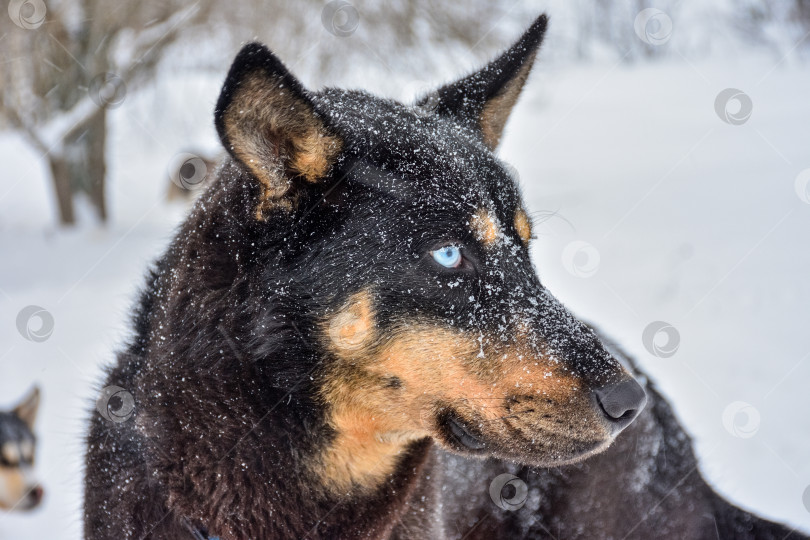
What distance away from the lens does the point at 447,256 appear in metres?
2.40

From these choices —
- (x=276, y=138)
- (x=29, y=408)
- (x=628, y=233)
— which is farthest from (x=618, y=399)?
(x=628, y=233)

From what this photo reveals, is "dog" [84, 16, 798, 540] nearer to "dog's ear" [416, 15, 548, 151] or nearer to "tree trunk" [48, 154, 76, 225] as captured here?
"dog's ear" [416, 15, 548, 151]

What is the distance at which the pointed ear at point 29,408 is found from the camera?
Result: 5820mm

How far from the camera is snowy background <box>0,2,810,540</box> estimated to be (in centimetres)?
503

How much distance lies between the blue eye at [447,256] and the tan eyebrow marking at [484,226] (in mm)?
98

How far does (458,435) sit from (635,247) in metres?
7.45

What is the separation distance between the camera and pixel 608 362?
7.49 feet

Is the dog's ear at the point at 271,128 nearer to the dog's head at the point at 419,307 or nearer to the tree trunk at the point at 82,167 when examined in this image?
the dog's head at the point at 419,307

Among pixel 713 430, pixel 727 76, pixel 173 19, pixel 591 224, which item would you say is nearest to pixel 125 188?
pixel 173 19

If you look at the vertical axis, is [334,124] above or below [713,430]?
above

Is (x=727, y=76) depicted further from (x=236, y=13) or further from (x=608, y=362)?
(x=608, y=362)

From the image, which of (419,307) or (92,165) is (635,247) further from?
(92,165)

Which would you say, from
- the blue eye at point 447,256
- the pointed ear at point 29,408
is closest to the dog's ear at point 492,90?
the blue eye at point 447,256

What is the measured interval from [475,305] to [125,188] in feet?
64.4
